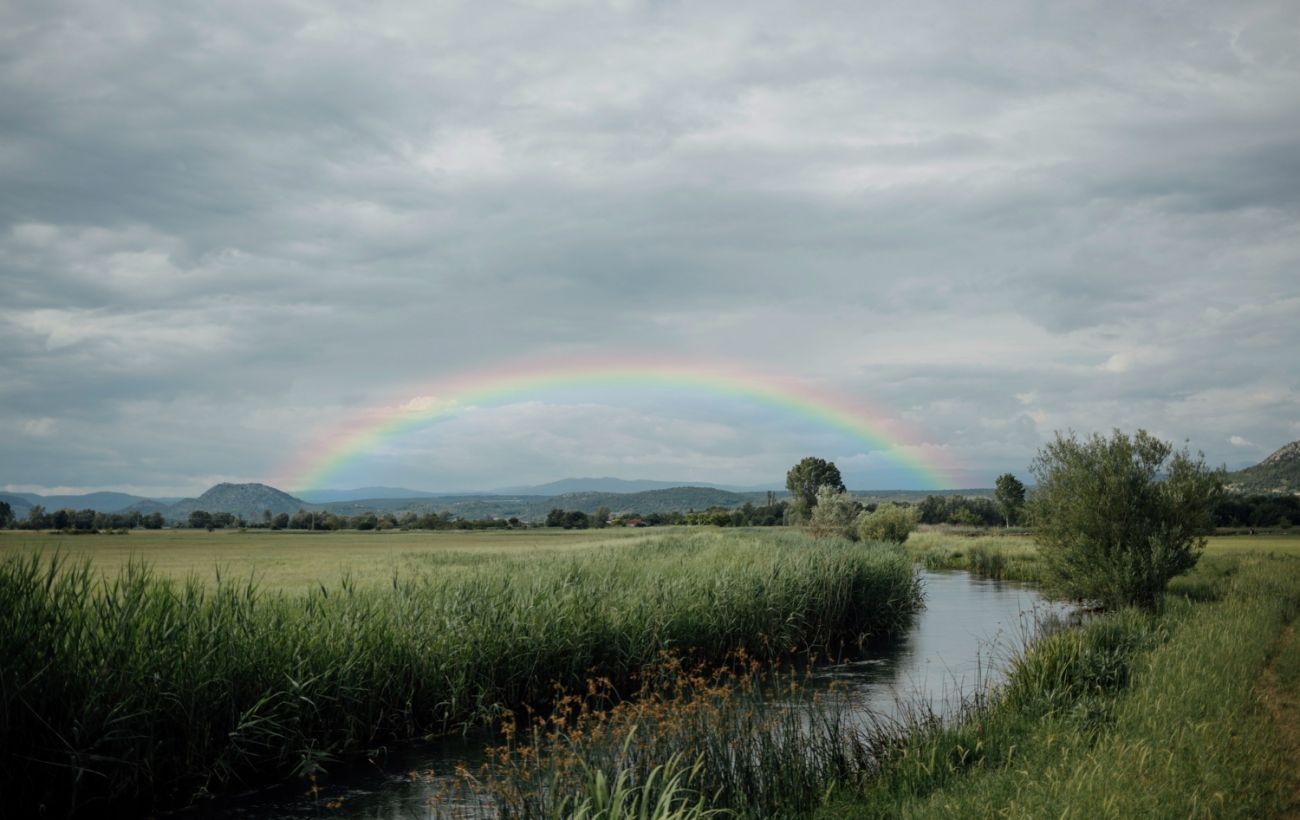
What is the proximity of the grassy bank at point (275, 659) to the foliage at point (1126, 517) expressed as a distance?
399 inches

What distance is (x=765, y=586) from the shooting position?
2331 centimetres

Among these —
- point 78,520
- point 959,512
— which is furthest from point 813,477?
point 78,520

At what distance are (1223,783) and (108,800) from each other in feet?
39.5

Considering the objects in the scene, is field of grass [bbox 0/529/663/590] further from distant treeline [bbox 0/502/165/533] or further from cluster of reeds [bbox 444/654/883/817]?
distant treeline [bbox 0/502/165/533]

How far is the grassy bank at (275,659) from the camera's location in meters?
10.1

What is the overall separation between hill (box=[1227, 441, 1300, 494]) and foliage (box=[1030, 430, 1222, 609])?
287 feet

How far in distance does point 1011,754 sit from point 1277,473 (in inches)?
4987

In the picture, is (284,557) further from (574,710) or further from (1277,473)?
(1277,473)

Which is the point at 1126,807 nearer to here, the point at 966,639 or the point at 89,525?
the point at 966,639

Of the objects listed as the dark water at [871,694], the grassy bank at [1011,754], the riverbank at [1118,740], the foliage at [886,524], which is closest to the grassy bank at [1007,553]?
the foliage at [886,524]

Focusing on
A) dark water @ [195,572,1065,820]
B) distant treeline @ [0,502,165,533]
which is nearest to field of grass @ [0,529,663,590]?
dark water @ [195,572,1065,820]

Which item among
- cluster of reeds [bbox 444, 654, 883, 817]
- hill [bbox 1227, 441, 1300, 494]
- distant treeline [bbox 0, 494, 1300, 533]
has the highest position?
hill [bbox 1227, 441, 1300, 494]

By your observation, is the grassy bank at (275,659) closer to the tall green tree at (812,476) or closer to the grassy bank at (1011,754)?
the grassy bank at (1011,754)

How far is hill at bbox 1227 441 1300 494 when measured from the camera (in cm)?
10138
